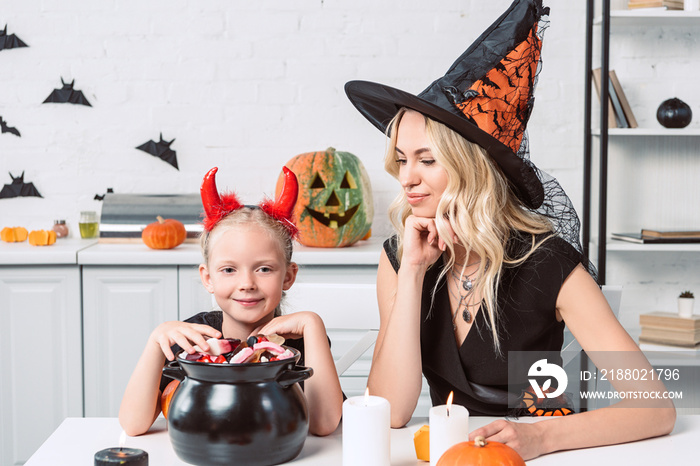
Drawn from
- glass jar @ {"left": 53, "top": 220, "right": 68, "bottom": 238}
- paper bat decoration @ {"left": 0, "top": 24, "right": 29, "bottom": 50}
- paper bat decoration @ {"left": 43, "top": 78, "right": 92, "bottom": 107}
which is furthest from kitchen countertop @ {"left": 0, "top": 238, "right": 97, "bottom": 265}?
paper bat decoration @ {"left": 0, "top": 24, "right": 29, "bottom": 50}

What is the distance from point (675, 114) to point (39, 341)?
2539 mm

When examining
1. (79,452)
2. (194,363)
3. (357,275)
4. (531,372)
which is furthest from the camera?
(357,275)

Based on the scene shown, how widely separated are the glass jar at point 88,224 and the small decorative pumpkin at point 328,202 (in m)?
0.83

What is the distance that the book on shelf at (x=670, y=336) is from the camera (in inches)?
107

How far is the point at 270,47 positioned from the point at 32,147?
3.52 feet

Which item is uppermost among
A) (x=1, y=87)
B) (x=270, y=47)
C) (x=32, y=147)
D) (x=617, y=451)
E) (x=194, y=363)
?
(x=270, y=47)

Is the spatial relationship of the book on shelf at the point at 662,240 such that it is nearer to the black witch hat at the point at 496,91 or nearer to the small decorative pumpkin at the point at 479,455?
the black witch hat at the point at 496,91

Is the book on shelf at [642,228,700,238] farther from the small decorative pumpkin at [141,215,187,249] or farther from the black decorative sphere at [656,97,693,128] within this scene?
the small decorative pumpkin at [141,215,187,249]

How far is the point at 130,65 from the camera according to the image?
2930mm

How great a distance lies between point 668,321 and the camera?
2752mm

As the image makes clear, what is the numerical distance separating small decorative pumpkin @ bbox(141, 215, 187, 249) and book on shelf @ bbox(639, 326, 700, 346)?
73.1 inches

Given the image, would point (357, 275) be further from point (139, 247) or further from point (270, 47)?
point (270, 47)

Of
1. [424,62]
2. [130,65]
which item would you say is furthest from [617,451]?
[130,65]

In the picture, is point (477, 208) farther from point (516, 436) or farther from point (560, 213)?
point (516, 436)
